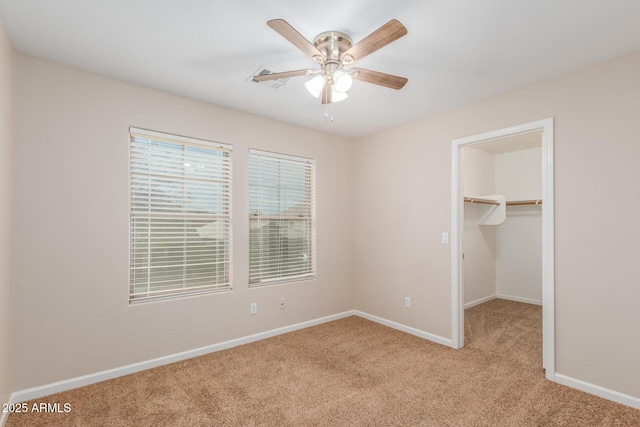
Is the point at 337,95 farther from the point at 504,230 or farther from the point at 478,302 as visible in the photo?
the point at 504,230

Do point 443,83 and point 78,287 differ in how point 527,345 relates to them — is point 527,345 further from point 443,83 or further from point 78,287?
point 78,287

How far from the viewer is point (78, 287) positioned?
2531 millimetres

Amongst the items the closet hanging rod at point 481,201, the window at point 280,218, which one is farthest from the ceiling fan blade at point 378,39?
the closet hanging rod at point 481,201

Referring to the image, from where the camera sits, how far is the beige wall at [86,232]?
2357 mm

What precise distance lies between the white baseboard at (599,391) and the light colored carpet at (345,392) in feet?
0.18

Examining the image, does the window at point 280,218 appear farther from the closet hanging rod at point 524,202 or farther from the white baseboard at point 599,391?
the closet hanging rod at point 524,202

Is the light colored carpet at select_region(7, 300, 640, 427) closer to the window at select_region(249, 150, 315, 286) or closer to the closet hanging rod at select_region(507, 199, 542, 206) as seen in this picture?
the window at select_region(249, 150, 315, 286)

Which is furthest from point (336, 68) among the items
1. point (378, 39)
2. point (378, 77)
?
point (378, 39)

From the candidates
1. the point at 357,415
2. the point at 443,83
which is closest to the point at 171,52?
the point at 443,83

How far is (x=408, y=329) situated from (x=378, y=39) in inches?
124

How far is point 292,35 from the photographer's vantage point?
168 cm

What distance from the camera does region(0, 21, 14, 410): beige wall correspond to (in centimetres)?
202

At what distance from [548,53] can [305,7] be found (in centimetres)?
175

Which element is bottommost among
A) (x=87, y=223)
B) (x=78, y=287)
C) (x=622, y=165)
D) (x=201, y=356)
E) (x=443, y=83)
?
(x=201, y=356)
